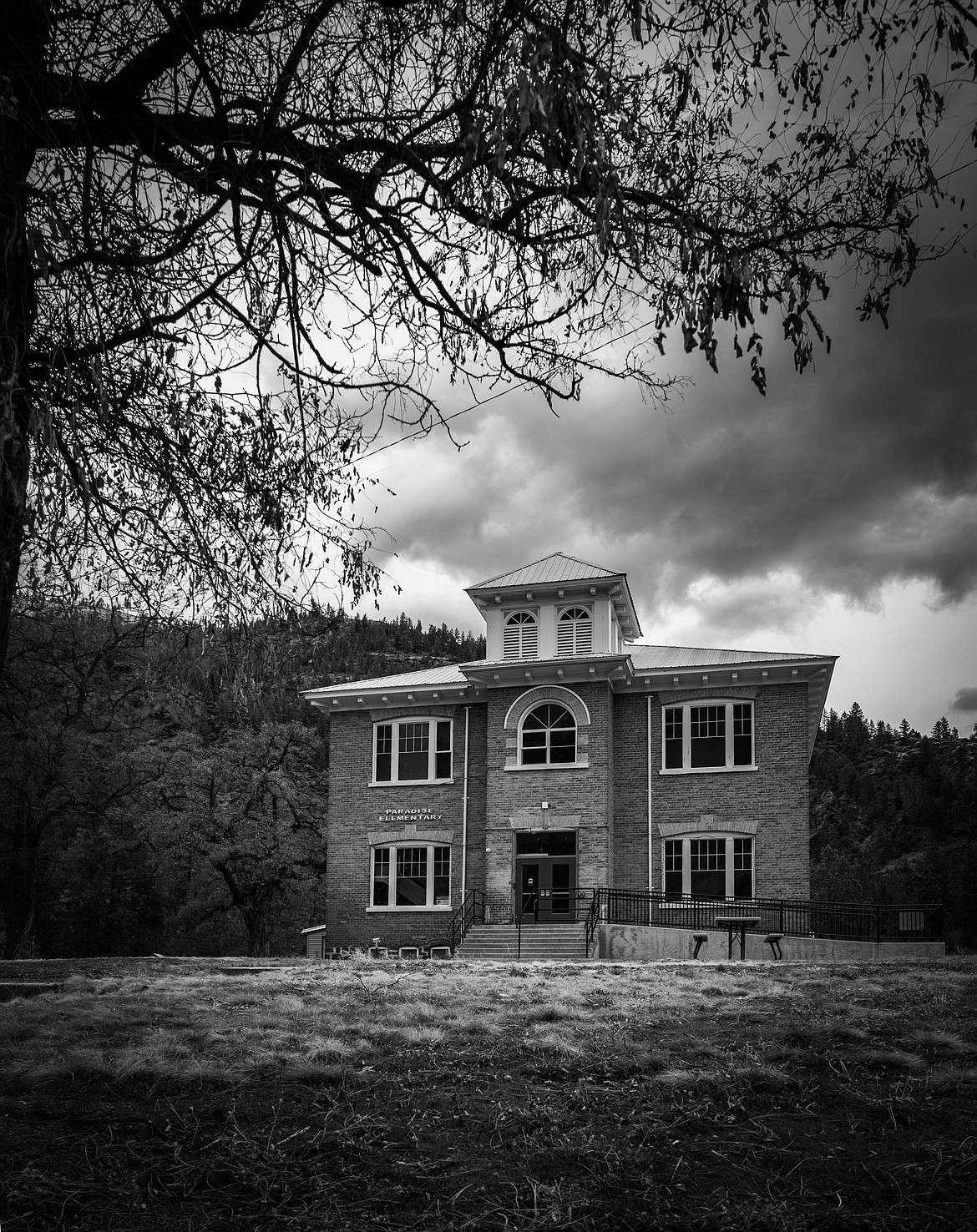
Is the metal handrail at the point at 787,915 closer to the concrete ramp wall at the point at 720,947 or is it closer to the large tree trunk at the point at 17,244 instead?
the concrete ramp wall at the point at 720,947

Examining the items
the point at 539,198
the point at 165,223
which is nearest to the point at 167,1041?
the point at 165,223

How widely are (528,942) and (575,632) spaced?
794 centimetres

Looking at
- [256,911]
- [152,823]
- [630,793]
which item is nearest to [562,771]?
[630,793]

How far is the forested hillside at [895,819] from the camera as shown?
65375 mm

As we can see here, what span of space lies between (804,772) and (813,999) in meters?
18.3

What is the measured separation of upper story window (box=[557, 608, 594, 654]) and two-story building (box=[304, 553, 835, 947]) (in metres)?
0.05

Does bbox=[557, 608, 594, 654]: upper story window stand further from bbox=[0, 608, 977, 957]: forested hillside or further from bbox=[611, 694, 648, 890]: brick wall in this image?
bbox=[0, 608, 977, 957]: forested hillside

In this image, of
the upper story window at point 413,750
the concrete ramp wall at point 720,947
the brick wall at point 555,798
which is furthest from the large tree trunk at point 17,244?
the upper story window at point 413,750

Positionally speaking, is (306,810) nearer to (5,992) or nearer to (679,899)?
(679,899)

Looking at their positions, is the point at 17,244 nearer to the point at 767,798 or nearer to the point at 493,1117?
the point at 493,1117

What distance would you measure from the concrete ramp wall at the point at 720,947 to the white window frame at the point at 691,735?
4.12 m

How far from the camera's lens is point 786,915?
25.9m

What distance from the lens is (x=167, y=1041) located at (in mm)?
7273

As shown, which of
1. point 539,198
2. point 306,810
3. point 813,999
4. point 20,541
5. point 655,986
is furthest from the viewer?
point 306,810
